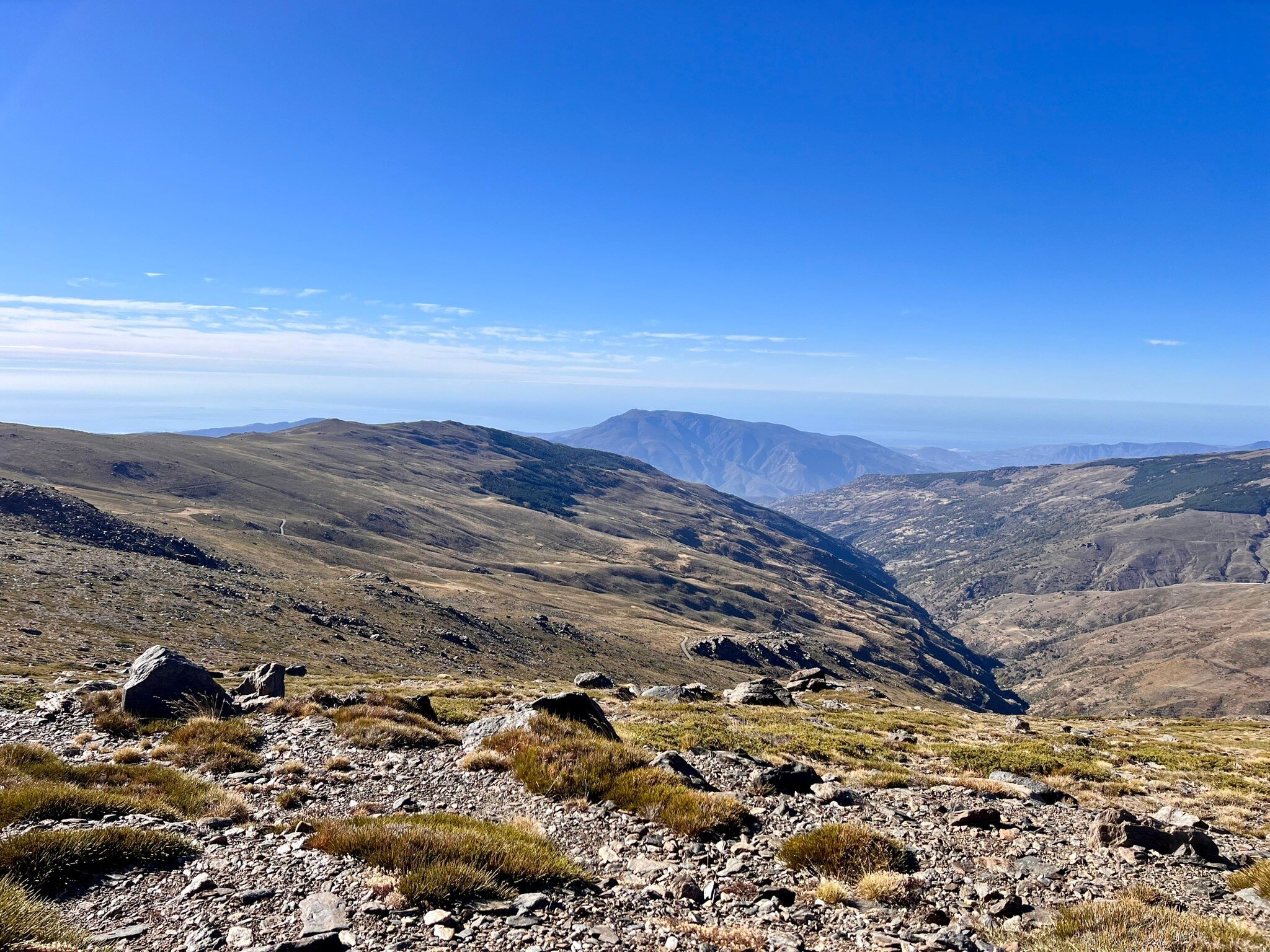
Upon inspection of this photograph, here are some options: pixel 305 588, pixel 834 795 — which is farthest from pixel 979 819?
pixel 305 588

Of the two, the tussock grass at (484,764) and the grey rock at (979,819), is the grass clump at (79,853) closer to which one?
the tussock grass at (484,764)

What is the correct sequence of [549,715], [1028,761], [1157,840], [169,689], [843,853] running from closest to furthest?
[843,853] → [1157,840] → [549,715] → [169,689] → [1028,761]

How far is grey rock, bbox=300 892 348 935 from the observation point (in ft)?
23.0

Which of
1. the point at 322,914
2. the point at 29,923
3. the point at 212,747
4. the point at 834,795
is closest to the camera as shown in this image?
the point at 29,923

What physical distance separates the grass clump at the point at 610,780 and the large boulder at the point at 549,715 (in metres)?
0.98

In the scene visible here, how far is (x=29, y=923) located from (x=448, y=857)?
4.31 metres

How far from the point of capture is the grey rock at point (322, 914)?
23.0 ft

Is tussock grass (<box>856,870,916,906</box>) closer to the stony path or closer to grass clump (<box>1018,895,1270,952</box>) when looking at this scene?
the stony path

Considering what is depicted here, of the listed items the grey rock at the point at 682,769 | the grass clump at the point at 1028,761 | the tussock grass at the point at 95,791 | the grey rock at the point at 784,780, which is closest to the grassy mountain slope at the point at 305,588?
the tussock grass at the point at 95,791

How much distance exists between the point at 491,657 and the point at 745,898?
76.5 metres

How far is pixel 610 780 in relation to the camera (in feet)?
42.1

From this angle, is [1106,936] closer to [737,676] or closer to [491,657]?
[491,657]

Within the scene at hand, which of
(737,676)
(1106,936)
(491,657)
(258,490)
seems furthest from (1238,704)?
(258,490)

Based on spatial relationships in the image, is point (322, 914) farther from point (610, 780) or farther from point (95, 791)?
point (610, 780)
